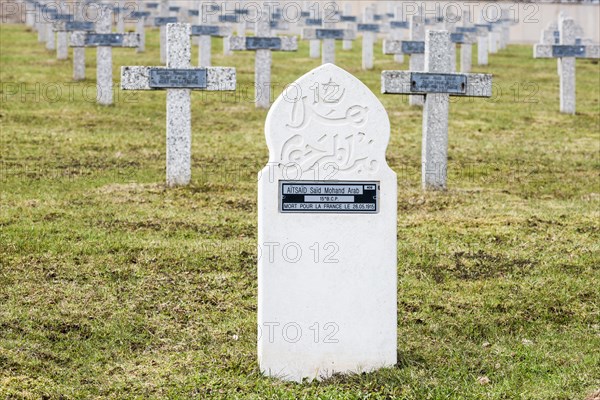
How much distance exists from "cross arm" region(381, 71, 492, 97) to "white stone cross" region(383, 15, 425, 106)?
5853 millimetres

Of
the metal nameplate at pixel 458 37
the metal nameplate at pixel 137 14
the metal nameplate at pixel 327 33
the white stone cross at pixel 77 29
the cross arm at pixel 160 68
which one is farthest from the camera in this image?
the metal nameplate at pixel 137 14

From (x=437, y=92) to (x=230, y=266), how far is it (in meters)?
4.62

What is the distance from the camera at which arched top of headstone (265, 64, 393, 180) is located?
231 inches

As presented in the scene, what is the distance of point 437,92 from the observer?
12461 mm

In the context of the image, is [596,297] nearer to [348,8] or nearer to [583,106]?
[583,106]

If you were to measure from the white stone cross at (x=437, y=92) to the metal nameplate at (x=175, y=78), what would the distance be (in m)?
2.35

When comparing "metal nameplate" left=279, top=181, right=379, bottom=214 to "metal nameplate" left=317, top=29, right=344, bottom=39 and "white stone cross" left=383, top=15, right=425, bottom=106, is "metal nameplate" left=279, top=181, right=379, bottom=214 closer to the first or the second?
"white stone cross" left=383, top=15, right=425, bottom=106

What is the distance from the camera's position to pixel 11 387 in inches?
235

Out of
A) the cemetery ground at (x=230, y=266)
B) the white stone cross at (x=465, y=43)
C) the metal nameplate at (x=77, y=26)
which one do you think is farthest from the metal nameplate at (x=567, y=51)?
the metal nameplate at (x=77, y=26)

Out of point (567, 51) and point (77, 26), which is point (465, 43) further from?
point (77, 26)

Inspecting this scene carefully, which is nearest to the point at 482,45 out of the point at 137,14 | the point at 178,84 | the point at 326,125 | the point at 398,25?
the point at 398,25

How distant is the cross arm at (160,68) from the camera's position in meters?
12.1

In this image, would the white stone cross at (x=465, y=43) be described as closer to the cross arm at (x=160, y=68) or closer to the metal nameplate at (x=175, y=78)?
the cross arm at (x=160, y=68)

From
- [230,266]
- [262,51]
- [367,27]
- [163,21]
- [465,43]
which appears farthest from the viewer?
[163,21]
